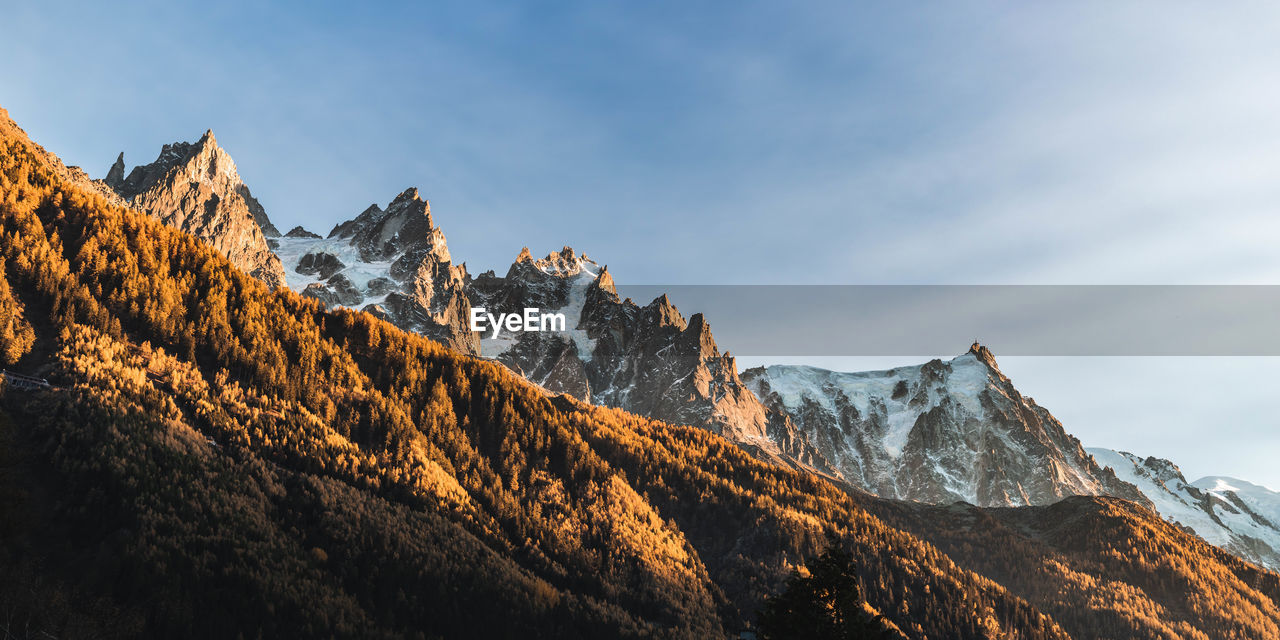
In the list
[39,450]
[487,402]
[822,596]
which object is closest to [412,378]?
[487,402]

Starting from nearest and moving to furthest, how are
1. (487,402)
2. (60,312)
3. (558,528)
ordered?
(60,312)
(558,528)
(487,402)

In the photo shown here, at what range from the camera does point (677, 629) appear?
5512 inches

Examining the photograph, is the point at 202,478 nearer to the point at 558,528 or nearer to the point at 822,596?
the point at 558,528

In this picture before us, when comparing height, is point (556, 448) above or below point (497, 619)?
above

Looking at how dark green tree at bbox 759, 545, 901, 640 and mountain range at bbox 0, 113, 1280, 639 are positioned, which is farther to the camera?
mountain range at bbox 0, 113, 1280, 639

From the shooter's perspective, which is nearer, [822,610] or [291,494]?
[822,610]

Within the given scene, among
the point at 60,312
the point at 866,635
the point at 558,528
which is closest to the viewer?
the point at 866,635

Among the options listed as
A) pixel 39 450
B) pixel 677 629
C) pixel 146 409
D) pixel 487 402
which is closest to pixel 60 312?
pixel 146 409

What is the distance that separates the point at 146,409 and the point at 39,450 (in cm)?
1664

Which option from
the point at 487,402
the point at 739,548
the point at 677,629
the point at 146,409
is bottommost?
the point at 677,629

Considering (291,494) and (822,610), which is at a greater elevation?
(822,610)

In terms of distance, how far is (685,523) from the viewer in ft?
647

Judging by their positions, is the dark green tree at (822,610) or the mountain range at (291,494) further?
the mountain range at (291,494)

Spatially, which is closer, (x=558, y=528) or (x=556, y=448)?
(x=558, y=528)
